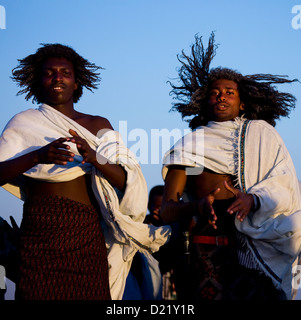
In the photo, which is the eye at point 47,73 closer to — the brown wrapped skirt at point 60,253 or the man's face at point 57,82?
the man's face at point 57,82

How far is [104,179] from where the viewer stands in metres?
5.76

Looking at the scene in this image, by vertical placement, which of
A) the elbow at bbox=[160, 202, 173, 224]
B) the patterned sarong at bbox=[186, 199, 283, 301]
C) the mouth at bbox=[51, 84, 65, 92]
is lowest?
the patterned sarong at bbox=[186, 199, 283, 301]

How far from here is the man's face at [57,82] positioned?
6109 millimetres

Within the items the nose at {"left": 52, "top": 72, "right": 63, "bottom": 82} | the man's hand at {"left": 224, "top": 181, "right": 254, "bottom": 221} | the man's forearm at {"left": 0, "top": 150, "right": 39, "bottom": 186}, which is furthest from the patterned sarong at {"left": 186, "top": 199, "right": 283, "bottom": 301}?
the nose at {"left": 52, "top": 72, "right": 63, "bottom": 82}

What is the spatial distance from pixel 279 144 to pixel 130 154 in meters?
1.32

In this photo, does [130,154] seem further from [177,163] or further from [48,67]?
[48,67]

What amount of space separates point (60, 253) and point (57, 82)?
1584 mm

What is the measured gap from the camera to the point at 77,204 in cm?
569

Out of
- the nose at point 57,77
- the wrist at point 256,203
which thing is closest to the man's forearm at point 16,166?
the nose at point 57,77

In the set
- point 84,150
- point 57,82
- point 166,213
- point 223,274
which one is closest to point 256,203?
point 223,274

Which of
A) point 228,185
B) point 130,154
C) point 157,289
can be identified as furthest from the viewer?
point 157,289

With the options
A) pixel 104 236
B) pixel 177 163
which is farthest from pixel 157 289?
pixel 177 163

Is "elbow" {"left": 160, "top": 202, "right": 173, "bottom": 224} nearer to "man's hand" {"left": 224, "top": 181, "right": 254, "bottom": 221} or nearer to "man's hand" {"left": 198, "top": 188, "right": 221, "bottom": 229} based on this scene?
"man's hand" {"left": 198, "top": 188, "right": 221, "bottom": 229}

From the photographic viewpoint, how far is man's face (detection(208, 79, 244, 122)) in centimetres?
621
